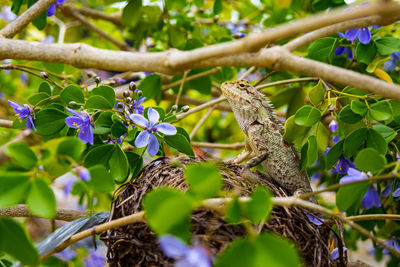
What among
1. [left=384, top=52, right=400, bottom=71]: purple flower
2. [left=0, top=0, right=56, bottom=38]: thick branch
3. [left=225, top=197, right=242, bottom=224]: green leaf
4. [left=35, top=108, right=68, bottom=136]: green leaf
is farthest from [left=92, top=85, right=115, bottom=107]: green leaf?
[left=384, top=52, right=400, bottom=71]: purple flower

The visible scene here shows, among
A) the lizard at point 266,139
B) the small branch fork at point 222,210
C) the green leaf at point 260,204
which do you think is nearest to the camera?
the green leaf at point 260,204

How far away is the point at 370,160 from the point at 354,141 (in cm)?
54

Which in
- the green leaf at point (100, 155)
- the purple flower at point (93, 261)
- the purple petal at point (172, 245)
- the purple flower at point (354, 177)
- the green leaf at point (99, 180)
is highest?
the purple petal at point (172, 245)

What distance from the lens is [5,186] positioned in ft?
4.00

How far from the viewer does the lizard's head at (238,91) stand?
8.34 ft

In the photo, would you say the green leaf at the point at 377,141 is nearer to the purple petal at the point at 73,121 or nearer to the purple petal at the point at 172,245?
the purple petal at the point at 172,245

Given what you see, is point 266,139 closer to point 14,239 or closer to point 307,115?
point 307,115

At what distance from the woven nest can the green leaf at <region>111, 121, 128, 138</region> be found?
213 mm

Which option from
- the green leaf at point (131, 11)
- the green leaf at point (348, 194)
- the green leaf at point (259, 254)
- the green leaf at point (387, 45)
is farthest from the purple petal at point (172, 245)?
the green leaf at point (131, 11)

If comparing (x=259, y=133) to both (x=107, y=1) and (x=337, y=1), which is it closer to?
(x=337, y=1)

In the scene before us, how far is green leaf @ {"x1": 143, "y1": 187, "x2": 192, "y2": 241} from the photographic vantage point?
1018 mm

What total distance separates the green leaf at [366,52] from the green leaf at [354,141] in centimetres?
58

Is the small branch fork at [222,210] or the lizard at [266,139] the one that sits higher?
the small branch fork at [222,210]

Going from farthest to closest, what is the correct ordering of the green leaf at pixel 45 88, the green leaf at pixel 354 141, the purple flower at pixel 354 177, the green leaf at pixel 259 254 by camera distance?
1. the green leaf at pixel 45 88
2. the green leaf at pixel 354 141
3. the purple flower at pixel 354 177
4. the green leaf at pixel 259 254
